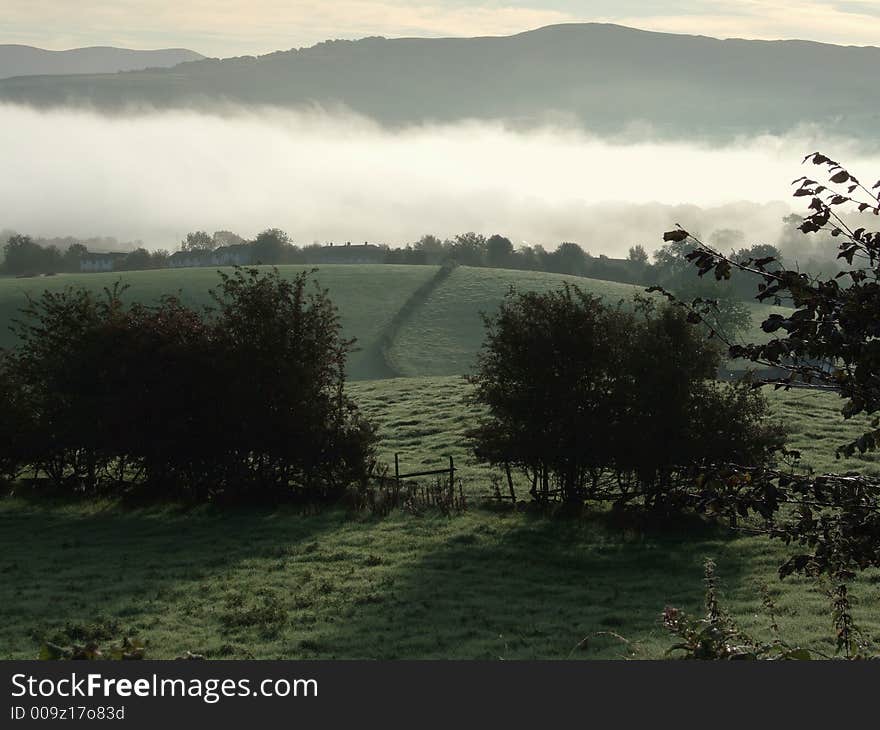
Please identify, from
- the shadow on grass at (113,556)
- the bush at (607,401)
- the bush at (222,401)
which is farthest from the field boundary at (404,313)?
the bush at (607,401)

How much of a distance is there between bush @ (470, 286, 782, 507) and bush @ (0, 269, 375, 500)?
18.3 feet

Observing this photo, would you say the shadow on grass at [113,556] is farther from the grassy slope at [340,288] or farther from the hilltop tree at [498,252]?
the hilltop tree at [498,252]

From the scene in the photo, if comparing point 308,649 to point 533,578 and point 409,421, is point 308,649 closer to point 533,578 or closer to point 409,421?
point 533,578

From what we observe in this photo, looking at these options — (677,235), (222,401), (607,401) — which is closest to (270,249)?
(222,401)

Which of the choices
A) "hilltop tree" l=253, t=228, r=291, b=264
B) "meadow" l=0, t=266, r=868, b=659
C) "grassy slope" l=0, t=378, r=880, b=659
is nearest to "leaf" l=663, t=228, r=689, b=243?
"meadow" l=0, t=266, r=868, b=659

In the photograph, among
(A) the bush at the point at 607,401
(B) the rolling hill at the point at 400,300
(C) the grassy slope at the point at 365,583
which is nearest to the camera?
(C) the grassy slope at the point at 365,583

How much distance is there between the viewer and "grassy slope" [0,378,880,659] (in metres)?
20.0

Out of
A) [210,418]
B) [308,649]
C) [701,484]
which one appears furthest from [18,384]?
[701,484]

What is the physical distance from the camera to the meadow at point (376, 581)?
65.3ft

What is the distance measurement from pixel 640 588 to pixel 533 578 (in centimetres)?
261

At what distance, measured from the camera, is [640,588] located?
24.8m

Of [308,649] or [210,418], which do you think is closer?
[308,649]

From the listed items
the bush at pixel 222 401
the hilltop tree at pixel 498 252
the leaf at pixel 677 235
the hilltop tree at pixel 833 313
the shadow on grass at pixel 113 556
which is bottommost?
the shadow on grass at pixel 113 556

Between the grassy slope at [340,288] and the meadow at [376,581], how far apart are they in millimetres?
72666
